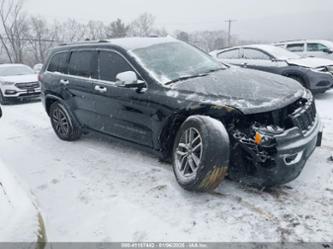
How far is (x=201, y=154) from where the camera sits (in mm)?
3307

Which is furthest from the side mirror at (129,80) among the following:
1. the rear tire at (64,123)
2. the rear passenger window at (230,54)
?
the rear passenger window at (230,54)

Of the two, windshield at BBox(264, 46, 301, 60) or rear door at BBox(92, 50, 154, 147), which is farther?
windshield at BBox(264, 46, 301, 60)

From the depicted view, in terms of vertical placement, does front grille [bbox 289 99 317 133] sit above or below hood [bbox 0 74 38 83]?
above

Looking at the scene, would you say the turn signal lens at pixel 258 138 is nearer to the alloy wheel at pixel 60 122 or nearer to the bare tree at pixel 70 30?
the alloy wheel at pixel 60 122

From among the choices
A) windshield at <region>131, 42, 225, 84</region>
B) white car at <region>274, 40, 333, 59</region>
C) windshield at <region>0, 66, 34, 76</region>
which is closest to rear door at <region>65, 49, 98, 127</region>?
windshield at <region>131, 42, 225, 84</region>

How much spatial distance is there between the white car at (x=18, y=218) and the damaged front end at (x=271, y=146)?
1915mm

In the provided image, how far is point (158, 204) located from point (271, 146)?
4.37ft

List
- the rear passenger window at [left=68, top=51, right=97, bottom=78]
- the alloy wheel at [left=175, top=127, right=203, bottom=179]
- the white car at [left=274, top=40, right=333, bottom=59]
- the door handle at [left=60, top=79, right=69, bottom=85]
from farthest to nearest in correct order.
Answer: the white car at [left=274, top=40, right=333, bottom=59] < the door handle at [left=60, top=79, right=69, bottom=85] < the rear passenger window at [left=68, top=51, right=97, bottom=78] < the alloy wheel at [left=175, top=127, right=203, bottom=179]

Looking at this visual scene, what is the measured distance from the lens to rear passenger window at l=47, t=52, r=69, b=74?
572cm

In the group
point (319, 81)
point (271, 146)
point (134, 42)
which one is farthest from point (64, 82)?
point (319, 81)

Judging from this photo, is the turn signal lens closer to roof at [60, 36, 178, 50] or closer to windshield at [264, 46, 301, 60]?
roof at [60, 36, 178, 50]

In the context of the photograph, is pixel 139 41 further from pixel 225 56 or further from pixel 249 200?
pixel 225 56

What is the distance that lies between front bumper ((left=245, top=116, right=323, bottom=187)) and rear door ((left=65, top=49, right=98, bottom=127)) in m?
2.78

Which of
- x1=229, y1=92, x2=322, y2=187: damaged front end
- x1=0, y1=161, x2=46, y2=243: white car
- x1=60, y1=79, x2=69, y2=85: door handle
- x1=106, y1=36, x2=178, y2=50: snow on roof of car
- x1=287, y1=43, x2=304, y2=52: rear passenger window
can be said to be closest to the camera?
x1=0, y1=161, x2=46, y2=243: white car
